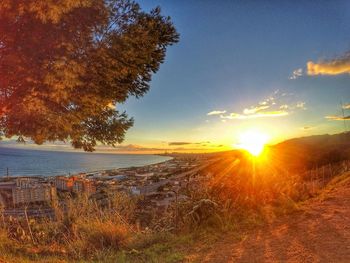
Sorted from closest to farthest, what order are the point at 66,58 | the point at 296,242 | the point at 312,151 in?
the point at 296,242 → the point at 66,58 → the point at 312,151

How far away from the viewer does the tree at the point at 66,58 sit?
648 centimetres

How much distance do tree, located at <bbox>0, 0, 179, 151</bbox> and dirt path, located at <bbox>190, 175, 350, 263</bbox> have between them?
4.08m

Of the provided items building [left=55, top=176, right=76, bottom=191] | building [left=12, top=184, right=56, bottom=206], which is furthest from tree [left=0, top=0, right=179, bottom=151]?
building [left=55, top=176, right=76, bottom=191]

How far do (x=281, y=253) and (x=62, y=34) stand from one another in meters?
5.68

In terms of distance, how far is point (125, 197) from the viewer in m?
8.54

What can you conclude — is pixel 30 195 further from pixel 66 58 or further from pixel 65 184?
pixel 66 58

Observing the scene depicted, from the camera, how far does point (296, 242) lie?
17.7ft

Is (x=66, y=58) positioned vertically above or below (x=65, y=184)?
above

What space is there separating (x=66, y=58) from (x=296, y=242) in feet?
17.1

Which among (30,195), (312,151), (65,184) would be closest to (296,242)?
(312,151)

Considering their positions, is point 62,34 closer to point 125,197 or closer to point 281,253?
point 125,197

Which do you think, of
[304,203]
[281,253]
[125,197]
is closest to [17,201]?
[125,197]

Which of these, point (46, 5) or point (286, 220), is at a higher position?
point (46, 5)

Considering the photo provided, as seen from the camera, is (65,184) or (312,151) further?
(65,184)
